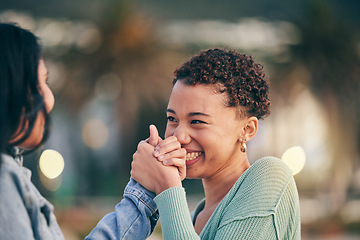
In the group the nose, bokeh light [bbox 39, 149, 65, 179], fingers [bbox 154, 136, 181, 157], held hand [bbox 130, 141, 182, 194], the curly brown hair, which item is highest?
the curly brown hair

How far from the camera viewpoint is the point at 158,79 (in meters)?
12.7

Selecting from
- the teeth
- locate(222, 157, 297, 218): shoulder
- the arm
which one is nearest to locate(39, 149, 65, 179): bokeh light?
the teeth

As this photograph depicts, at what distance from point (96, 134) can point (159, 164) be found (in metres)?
13.1

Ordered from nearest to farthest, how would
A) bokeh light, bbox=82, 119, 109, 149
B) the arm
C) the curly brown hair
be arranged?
the arm
the curly brown hair
bokeh light, bbox=82, 119, 109, 149

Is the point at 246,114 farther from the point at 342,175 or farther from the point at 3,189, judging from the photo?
the point at 342,175

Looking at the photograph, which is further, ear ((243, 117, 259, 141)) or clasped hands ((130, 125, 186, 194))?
ear ((243, 117, 259, 141))

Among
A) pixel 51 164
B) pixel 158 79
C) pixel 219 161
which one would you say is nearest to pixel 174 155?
pixel 219 161

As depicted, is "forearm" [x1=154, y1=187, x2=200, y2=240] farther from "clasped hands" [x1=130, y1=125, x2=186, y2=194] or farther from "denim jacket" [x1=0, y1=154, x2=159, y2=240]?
"denim jacket" [x1=0, y1=154, x2=159, y2=240]

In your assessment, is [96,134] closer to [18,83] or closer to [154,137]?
[154,137]

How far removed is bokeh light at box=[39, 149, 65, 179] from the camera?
12898mm

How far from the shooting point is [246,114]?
2.36 meters

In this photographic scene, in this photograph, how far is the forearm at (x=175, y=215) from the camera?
1938mm

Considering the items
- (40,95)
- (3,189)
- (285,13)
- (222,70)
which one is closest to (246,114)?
(222,70)

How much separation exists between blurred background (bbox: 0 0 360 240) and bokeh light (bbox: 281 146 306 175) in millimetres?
37
